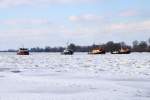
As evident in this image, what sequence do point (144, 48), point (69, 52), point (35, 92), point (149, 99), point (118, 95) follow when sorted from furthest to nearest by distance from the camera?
point (144, 48), point (69, 52), point (35, 92), point (118, 95), point (149, 99)

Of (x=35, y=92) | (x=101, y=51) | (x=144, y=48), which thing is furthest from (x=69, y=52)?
(x=35, y=92)

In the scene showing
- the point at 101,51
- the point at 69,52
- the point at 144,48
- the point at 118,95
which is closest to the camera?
the point at 118,95

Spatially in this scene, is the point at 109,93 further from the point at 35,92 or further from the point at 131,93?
the point at 35,92

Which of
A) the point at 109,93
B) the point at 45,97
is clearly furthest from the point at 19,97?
the point at 109,93

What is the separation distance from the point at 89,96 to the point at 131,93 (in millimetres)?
1889

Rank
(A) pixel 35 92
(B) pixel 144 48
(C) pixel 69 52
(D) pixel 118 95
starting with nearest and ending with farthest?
1. (D) pixel 118 95
2. (A) pixel 35 92
3. (C) pixel 69 52
4. (B) pixel 144 48

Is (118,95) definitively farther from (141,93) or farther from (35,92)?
(35,92)

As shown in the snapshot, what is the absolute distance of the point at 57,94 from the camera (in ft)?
47.5

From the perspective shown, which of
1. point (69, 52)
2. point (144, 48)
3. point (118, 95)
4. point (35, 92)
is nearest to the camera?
point (118, 95)

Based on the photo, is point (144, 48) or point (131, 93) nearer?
point (131, 93)

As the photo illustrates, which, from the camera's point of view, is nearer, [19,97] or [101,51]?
[19,97]

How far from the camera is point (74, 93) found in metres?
14.6

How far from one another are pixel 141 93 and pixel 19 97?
4.47 m

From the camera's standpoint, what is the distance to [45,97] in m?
13.4
